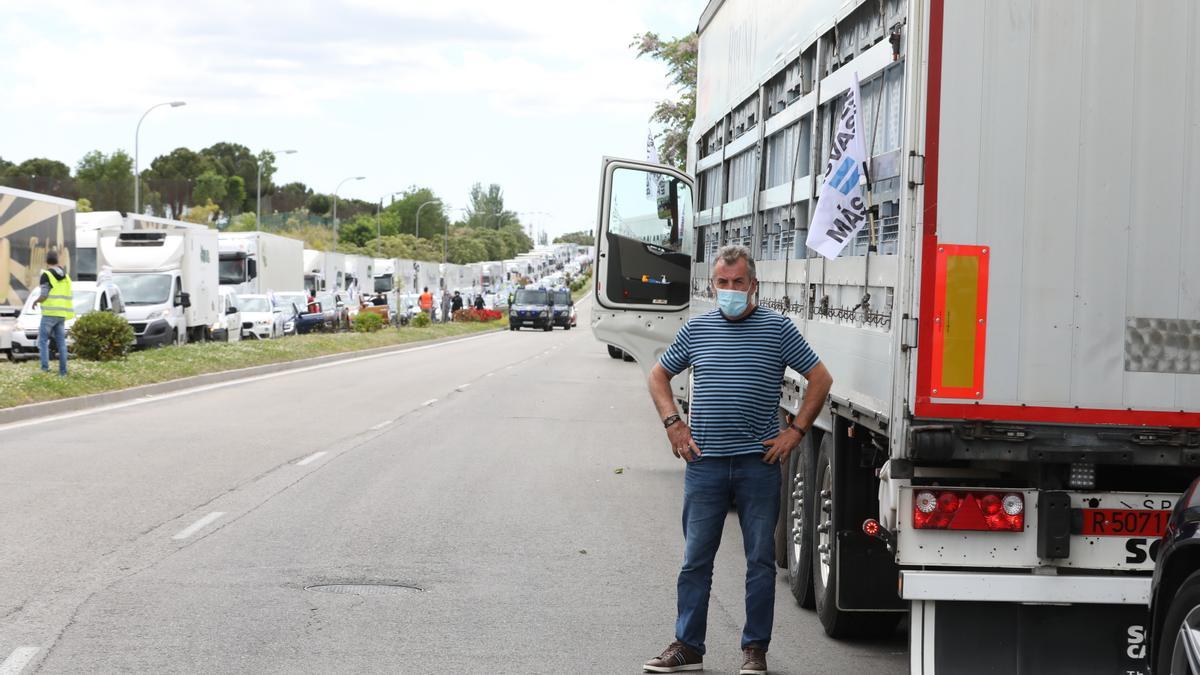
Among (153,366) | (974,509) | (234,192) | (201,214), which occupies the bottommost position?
(153,366)

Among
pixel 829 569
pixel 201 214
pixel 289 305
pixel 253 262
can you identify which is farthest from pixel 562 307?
pixel 829 569

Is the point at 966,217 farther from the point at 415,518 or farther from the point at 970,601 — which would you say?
the point at 415,518

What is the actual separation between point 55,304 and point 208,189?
112 m

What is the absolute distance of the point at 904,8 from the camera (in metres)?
6.21

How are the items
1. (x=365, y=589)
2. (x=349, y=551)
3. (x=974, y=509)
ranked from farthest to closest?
(x=349, y=551), (x=365, y=589), (x=974, y=509)

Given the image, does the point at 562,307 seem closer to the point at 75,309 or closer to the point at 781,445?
the point at 75,309

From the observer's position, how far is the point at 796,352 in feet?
22.3

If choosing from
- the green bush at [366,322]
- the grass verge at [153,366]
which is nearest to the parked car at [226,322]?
the grass verge at [153,366]

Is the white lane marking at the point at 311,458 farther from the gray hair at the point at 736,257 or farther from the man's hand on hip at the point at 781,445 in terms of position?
the man's hand on hip at the point at 781,445

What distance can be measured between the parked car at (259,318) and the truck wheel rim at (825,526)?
40.0m

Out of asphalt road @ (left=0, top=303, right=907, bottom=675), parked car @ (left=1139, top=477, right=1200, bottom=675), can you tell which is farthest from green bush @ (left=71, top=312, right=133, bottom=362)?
parked car @ (left=1139, top=477, right=1200, bottom=675)

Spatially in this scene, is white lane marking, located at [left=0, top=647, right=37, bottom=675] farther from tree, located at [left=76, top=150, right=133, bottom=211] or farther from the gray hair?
tree, located at [left=76, top=150, right=133, bottom=211]

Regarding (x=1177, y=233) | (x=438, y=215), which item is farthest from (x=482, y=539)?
(x=438, y=215)

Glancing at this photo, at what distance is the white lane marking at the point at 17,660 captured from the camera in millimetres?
6551
